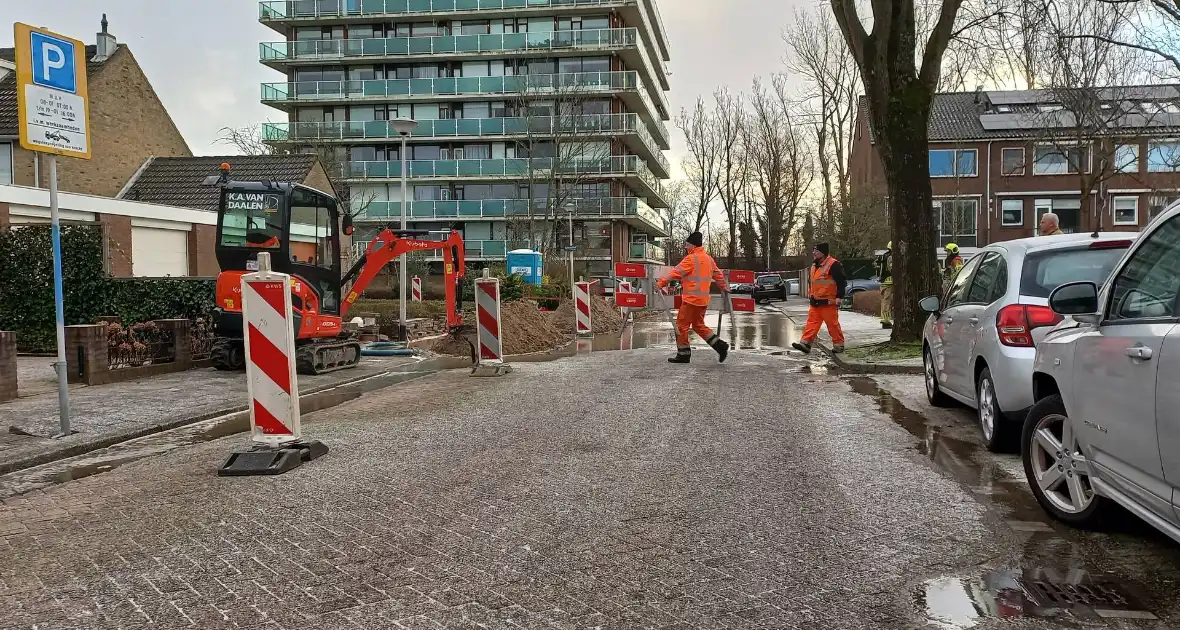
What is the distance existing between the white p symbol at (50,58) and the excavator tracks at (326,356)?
17.0ft

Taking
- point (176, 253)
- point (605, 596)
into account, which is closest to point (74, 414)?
point (605, 596)

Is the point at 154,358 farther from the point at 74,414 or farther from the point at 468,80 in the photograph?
the point at 468,80

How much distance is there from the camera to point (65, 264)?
16.1 metres

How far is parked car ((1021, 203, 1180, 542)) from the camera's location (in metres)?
3.49

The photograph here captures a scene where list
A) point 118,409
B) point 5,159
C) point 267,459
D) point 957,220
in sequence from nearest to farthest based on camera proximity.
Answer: point 267,459 → point 118,409 → point 5,159 → point 957,220

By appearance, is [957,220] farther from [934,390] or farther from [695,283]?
[934,390]

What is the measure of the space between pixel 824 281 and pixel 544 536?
1030cm

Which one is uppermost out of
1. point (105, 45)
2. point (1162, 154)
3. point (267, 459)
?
point (105, 45)

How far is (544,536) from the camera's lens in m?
4.66

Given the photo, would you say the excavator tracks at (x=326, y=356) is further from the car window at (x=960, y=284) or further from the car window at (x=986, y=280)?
the car window at (x=986, y=280)

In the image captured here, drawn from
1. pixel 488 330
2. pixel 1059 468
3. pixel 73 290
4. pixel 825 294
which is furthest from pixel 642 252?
pixel 1059 468

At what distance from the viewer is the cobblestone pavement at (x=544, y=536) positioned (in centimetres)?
371

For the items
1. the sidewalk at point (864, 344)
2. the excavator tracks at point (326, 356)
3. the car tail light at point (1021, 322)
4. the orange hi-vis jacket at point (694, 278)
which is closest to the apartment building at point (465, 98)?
the sidewalk at point (864, 344)

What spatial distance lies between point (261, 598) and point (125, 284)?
48.5 ft
